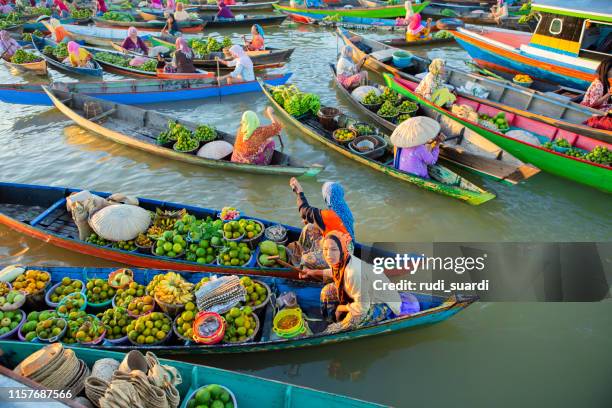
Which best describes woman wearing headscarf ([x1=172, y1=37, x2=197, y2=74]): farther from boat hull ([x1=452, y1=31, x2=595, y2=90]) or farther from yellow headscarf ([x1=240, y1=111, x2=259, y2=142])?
boat hull ([x1=452, y1=31, x2=595, y2=90])

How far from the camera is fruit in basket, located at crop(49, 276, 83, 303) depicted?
5.63m

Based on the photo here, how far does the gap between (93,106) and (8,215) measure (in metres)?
4.56

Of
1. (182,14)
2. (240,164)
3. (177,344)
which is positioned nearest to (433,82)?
(240,164)

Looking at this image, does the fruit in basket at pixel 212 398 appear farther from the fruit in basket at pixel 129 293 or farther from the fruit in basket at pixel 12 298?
the fruit in basket at pixel 12 298

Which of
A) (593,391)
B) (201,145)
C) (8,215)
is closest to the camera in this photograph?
(593,391)

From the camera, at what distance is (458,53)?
57.2 feet

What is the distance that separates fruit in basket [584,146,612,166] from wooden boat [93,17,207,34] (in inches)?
729

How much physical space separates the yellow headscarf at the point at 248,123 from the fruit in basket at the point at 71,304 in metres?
4.43

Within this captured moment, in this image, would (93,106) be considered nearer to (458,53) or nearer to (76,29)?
(76,29)

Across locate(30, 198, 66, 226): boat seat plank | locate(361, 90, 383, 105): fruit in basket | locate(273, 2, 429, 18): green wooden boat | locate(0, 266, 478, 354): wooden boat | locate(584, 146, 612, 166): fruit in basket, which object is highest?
locate(273, 2, 429, 18): green wooden boat

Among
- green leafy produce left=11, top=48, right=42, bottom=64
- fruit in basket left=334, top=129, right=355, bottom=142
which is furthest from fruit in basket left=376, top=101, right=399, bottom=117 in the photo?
green leafy produce left=11, top=48, right=42, bottom=64

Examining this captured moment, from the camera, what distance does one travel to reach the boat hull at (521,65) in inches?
444

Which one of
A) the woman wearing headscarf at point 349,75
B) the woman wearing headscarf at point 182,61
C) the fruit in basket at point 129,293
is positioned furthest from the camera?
the woman wearing headscarf at point 182,61

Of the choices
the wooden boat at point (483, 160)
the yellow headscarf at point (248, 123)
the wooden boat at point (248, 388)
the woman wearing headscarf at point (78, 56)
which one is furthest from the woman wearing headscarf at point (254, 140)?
the woman wearing headscarf at point (78, 56)
